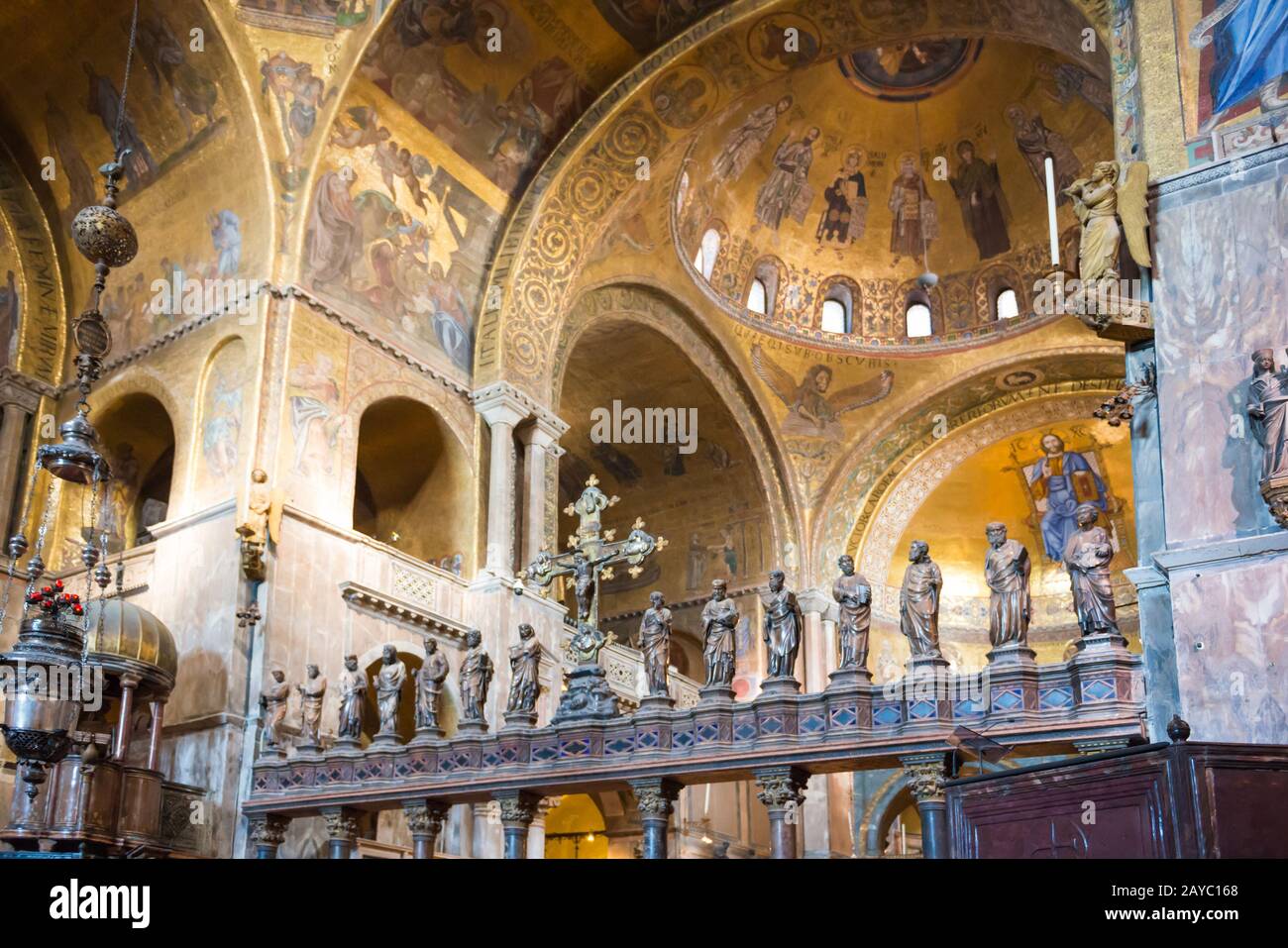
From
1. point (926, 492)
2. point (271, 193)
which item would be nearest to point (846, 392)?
point (926, 492)

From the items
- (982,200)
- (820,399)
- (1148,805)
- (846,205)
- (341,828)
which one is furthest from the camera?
(820,399)

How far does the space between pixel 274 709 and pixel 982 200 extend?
14975 mm

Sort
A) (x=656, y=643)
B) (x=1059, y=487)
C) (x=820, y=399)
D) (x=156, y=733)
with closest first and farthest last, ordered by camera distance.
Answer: (x=656, y=643), (x=156, y=733), (x=820, y=399), (x=1059, y=487)

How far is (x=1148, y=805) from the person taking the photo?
18.9ft

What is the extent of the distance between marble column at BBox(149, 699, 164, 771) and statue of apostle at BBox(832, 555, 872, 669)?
6.90 meters

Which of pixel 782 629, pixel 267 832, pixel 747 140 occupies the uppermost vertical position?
pixel 747 140

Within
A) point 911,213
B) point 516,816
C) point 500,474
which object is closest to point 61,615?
point 516,816

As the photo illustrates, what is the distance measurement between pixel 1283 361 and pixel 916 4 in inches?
334

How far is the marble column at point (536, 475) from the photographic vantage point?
1781 centimetres

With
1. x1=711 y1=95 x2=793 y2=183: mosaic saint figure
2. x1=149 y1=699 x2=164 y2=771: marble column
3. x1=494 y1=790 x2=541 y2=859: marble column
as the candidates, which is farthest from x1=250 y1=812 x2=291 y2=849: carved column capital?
x1=711 y1=95 x2=793 y2=183: mosaic saint figure

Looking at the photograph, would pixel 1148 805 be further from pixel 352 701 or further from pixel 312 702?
pixel 312 702

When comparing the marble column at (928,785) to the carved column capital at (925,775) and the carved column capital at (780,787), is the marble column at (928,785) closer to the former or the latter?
the carved column capital at (925,775)

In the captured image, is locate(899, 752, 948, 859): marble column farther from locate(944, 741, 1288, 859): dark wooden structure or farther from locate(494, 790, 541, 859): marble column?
locate(944, 741, 1288, 859): dark wooden structure

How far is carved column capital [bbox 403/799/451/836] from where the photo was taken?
12.9 metres
